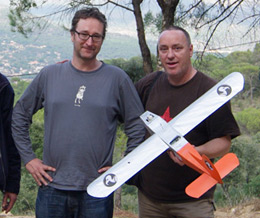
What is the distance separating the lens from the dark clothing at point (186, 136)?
2.12 meters

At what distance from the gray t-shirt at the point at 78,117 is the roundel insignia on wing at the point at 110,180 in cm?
25

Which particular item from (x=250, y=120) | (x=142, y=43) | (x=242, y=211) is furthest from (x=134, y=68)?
(x=250, y=120)

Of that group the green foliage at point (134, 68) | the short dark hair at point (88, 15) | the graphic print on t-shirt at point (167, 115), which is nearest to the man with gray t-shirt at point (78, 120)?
the short dark hair at point (88, 15)

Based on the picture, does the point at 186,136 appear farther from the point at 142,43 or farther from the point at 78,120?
the point at 142,43

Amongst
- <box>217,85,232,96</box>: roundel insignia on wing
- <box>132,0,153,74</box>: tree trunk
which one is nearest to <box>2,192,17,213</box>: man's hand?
<box>217,85,232,96</box>: roundel insignia on wing

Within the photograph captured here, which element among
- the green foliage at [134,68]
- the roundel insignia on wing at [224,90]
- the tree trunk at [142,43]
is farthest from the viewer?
the green foliage at [134,68]

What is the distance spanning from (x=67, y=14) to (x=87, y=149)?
3.79 m

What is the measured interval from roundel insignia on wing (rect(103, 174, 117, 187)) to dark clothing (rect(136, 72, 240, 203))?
491 mm

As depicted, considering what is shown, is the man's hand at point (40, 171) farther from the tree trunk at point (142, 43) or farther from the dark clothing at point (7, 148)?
the tree trunk at point (142, 43)

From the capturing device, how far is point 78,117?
207 cm

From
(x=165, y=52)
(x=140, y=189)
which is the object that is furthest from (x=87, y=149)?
(x=165, y=52)

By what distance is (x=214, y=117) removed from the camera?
2.12 meters

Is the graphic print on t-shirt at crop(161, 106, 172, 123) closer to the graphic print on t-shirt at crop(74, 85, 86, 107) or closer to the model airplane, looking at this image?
the model airplane

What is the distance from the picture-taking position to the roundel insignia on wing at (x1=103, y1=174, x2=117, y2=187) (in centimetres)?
185
